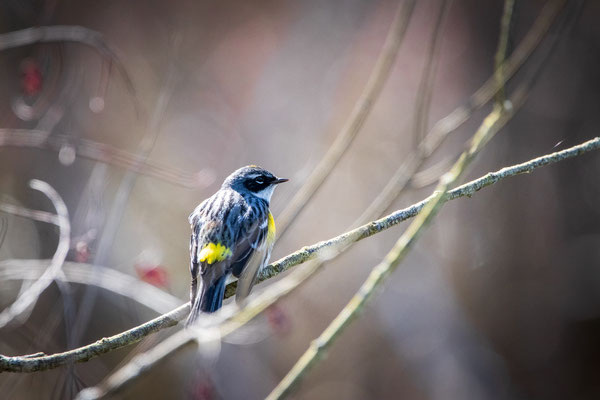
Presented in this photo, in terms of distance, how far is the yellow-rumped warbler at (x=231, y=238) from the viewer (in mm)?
3871

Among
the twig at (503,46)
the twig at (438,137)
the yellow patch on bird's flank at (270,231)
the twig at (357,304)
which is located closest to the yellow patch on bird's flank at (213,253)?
the yellow patch on bird's flank at (270,231)

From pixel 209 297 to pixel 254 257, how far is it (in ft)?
1.51

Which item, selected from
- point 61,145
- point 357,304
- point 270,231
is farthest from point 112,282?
point 357,304

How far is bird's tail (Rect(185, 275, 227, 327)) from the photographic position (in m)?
3.69

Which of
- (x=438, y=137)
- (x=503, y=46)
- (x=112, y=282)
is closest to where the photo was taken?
(x=503, y=46)

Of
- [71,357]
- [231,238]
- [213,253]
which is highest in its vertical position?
[231,238]

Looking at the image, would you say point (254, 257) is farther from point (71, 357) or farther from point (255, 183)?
point (71, 357)

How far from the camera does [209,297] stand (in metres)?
3.85

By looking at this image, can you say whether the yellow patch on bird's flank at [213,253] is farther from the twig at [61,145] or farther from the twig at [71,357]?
the twig at [71,357]

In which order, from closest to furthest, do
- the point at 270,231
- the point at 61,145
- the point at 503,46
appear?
1. the point at 503,46
2. the point at 270,231
3. the point at 61,145

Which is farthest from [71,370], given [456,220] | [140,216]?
[456,220]

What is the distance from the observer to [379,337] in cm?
912

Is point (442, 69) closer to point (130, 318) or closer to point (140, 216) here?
point (140, 216)

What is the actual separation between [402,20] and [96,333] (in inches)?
259
